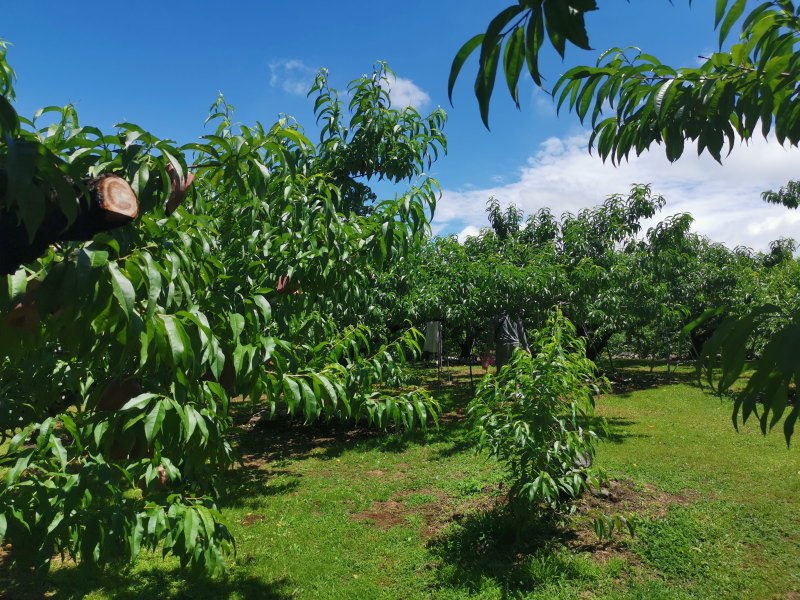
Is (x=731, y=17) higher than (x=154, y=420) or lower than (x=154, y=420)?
higher

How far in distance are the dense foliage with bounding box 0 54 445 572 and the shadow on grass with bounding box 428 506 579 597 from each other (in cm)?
189

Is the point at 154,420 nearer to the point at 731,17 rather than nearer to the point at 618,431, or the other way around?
the point at 731,17

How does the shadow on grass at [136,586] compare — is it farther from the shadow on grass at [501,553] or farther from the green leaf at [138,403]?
the green leaf at [138,403]

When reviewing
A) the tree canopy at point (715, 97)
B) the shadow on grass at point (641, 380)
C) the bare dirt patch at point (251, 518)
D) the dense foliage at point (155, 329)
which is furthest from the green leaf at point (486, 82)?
the shadow on grass at point (641, 380)

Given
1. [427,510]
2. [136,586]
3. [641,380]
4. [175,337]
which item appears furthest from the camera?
[641,380]

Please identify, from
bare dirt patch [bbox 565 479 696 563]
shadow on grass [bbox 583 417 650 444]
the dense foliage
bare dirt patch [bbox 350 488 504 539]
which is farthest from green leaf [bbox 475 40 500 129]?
shadow on grass [bbox 583 417 650 444]

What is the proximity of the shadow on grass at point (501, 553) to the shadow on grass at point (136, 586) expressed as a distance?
1413 millimetres

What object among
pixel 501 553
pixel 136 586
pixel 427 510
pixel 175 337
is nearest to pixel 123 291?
pixel 175 337

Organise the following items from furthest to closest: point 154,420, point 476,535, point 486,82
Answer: point 476,535, point 154,420, point 486,82

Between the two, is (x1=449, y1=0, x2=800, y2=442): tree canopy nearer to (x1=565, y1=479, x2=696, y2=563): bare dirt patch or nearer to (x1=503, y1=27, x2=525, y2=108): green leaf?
(x1=503, y1=27, x2=525, y2=108): green leaf

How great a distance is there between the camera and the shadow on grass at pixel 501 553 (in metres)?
4.05

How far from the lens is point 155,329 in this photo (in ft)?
5.02

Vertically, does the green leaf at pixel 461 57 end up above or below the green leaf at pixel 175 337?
above

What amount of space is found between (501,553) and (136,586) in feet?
10.0
